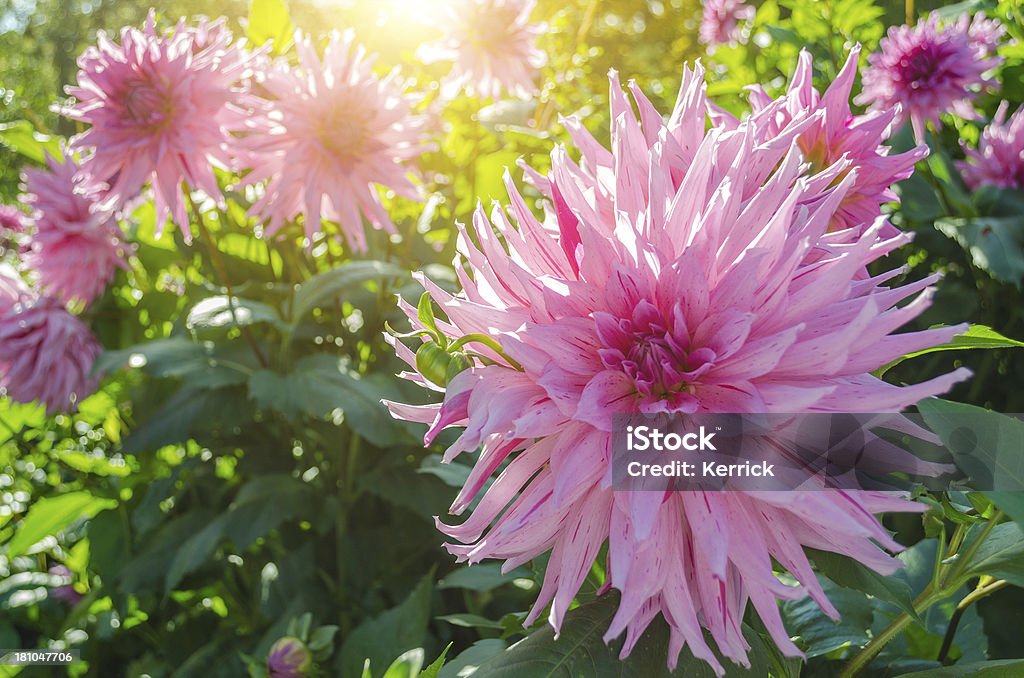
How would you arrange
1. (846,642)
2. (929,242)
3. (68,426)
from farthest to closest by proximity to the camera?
(68,426) → (929,242) → (846,642)

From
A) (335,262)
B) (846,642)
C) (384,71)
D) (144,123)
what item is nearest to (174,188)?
(144,123)

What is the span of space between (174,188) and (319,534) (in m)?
0.71

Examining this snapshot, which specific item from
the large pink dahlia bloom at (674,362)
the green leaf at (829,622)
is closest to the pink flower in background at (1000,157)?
the green leaf at (829,622)

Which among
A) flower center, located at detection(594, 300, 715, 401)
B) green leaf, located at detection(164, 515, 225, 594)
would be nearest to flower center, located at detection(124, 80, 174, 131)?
green leaf, located at detection(164, 515, 225, 594)

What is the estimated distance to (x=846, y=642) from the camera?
65cm

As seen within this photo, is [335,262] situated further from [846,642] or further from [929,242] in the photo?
[846,642]

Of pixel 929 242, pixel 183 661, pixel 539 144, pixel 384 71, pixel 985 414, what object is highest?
pixel 384 71

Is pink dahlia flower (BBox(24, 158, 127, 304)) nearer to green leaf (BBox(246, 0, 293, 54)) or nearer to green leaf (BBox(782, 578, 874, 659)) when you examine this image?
green leaf (BBox(246, 0, 293, 54))

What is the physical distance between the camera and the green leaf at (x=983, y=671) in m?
0.54

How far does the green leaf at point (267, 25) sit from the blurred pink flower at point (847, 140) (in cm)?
130

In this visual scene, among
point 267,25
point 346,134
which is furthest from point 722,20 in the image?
point 346,134

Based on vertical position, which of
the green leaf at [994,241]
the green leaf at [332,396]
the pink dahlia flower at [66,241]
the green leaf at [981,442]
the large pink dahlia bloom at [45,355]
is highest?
the pink dahlia flower at [66,241]

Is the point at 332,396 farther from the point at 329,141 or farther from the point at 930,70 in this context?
the point at 930,70

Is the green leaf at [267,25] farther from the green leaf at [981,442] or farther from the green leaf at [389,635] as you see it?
the green leaf at [981,442]
